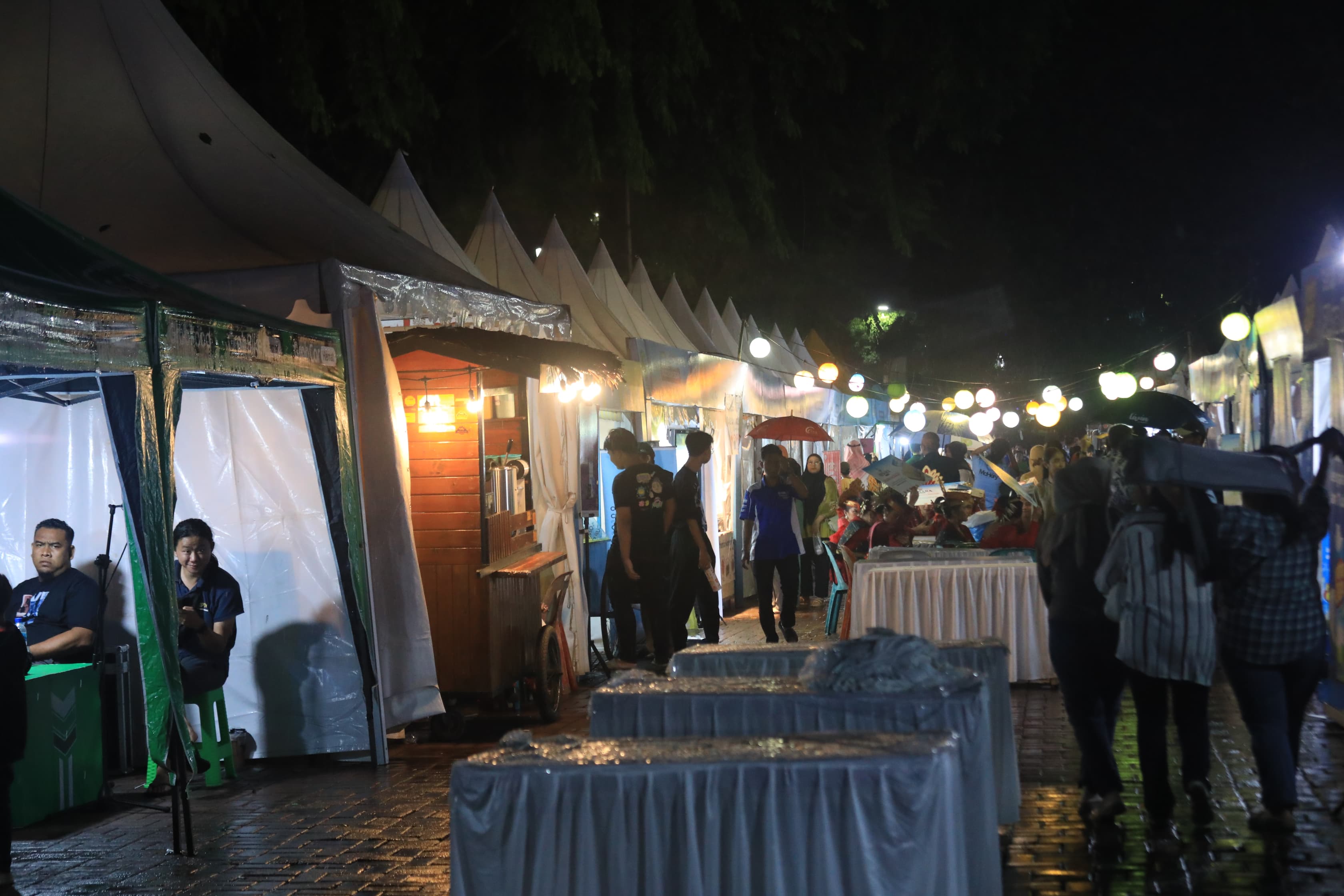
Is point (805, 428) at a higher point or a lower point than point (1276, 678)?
higher

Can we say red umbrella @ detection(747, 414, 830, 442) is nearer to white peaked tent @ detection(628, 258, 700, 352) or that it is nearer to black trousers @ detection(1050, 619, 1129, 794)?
white peaked tent @ detection(628, 258, 700, 352)

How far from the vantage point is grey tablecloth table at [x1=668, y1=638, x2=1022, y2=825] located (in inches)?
226

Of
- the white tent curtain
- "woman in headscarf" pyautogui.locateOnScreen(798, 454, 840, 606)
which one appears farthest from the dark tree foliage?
the white tent curtain

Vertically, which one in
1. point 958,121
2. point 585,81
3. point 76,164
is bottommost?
point 76,164

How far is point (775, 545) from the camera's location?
1180 centimetres

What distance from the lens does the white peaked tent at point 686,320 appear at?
58.5 ft

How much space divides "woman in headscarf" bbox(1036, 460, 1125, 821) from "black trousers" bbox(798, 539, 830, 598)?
1053 cm

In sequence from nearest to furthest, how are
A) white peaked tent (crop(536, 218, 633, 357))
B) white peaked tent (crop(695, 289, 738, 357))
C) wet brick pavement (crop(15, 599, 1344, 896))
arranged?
wet brick pavement (crop(15, 599, 1344, 896))
white peaked tent (crop(536, 218, 633, 357))
white peaked tent (crop(695, 289, 738, 357))

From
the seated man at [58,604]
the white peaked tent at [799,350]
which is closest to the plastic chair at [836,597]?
the seated man at [58,604]

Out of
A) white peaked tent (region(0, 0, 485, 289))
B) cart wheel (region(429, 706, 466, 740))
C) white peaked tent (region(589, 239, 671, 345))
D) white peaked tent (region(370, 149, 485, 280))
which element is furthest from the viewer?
white peaked tent (region(589, 239, 671, 345))

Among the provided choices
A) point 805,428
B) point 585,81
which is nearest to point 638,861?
point 805,428

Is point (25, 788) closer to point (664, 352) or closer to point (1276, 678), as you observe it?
point (1276, 678)

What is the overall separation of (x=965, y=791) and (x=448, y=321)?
18.5 ft

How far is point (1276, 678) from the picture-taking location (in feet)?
19.4
